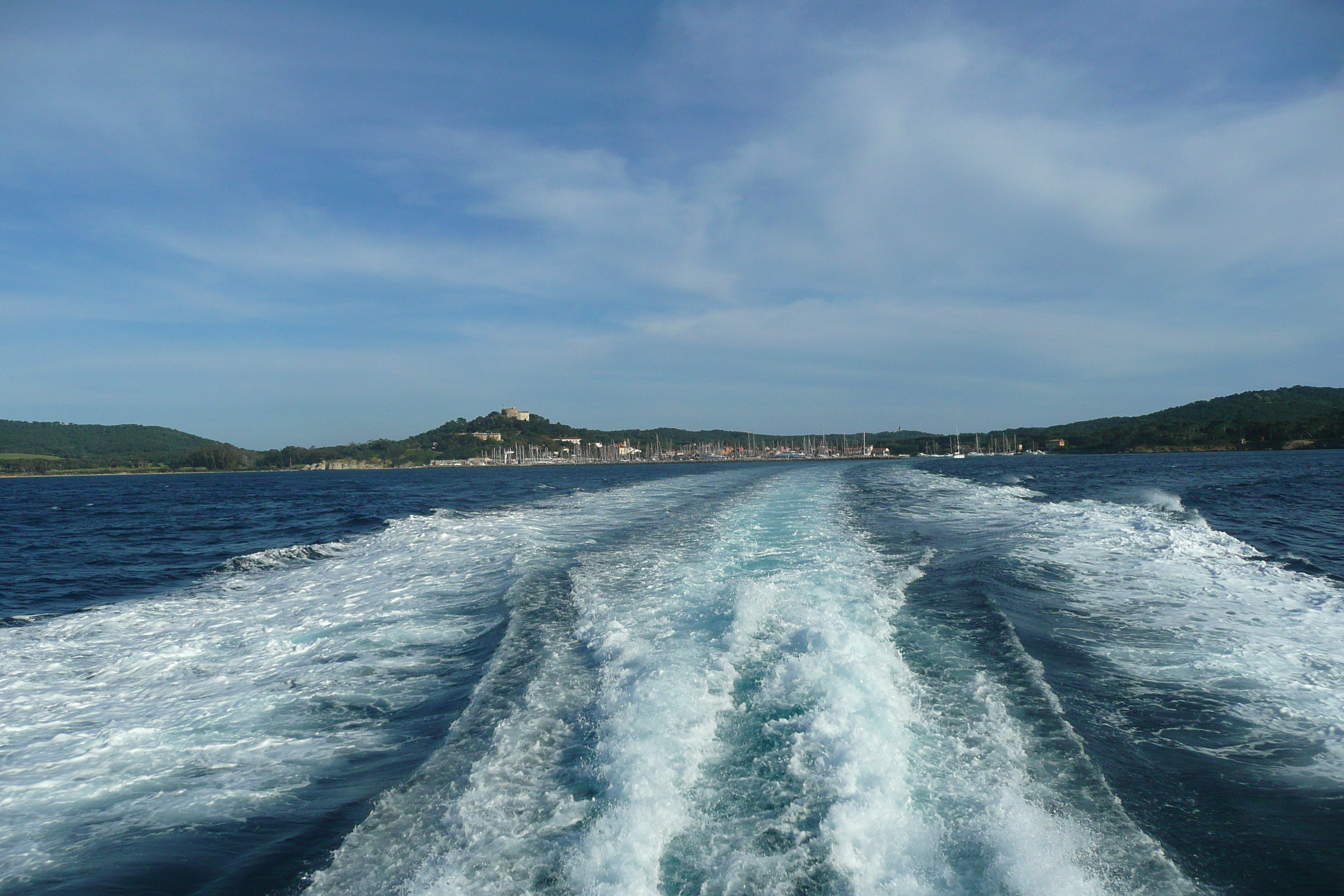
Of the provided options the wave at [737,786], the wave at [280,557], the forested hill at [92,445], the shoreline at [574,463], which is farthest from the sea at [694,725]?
the forested hill at [92,445]

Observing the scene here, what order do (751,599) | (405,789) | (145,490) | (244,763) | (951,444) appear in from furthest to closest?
(951,444)
(145,490)
(751,599)
(244,763)
(405,789)

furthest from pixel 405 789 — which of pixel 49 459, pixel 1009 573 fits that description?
pixel 49 459

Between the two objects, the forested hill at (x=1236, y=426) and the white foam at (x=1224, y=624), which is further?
the forested hill at (x=1236, y=426)

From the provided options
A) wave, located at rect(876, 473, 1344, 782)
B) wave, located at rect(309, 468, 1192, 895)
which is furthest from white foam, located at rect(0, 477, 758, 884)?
wave, located at rect(876, 473, 1344, 782)

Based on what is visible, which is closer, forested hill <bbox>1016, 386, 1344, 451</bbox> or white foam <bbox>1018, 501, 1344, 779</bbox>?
white foam <bbox>1018, 501, 1344, 779</bbox>

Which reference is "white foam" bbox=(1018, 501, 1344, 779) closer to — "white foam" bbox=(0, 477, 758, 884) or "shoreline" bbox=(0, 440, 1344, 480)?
"white foam" bbox=(0, 477, 758, 884)

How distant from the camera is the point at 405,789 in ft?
15.8

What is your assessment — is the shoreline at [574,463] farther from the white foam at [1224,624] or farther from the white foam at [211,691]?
the white foam at [211,691]

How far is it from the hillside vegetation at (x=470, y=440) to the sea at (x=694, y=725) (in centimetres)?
12318

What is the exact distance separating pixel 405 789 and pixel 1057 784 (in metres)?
4.76

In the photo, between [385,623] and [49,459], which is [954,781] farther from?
[49,459]

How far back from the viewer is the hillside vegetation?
106m

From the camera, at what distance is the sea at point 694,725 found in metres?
3.88

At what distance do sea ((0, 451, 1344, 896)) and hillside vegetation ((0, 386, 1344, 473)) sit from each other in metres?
123
